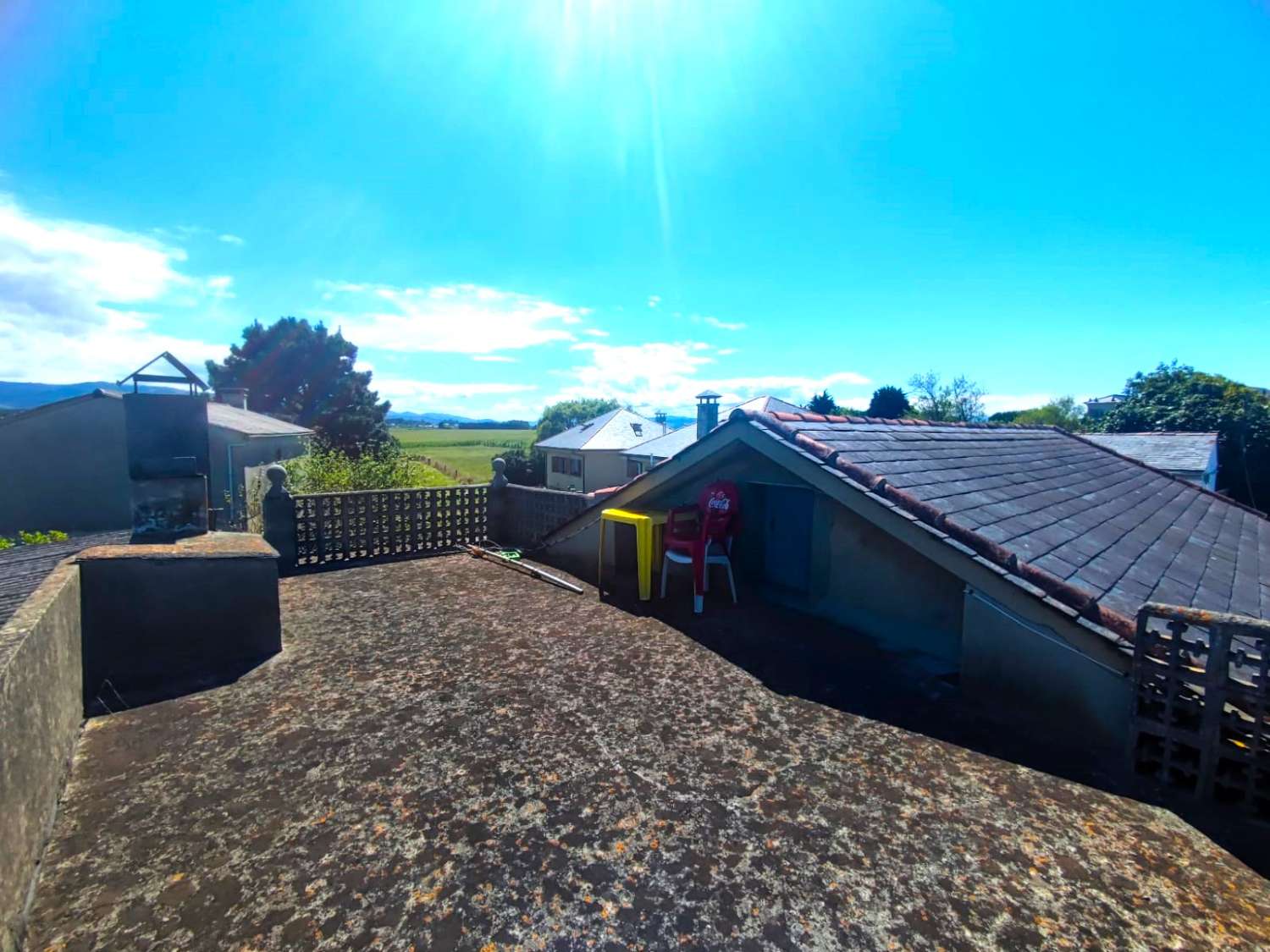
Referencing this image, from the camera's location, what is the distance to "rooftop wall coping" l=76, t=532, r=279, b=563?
457 centimetres

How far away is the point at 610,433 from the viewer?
35375 mm

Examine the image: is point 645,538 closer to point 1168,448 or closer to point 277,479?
point 277,479

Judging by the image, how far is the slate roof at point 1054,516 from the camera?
171 inches

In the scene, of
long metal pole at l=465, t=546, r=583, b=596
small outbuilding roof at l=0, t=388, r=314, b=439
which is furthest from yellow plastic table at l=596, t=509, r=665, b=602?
small outbuilding roof at l=0, t=388, r=314, b=439

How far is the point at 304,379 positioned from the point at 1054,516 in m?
48.4

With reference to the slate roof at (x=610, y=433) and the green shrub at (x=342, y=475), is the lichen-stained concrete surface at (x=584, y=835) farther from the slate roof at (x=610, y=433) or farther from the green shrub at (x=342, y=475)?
the slate roof at (x=610, y=433)

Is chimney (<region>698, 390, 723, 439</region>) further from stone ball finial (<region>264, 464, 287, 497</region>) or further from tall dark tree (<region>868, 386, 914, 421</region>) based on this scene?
tall dark tree (<region>868, 386, 914, 421</region>)

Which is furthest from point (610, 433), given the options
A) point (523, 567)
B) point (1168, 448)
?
point (523, 567)

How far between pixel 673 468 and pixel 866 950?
528 cm

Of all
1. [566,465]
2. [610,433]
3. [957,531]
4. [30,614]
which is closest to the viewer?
[30,614]

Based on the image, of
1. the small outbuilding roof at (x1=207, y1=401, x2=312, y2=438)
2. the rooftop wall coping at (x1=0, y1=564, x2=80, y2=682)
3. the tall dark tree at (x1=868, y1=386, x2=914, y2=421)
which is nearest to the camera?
the rooftop wall coping at (x1=0, y1=564, x2=80, y2=682)

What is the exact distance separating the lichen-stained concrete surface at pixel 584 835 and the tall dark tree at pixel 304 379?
40859 millimetres

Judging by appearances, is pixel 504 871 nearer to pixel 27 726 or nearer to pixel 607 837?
pixel 607 837

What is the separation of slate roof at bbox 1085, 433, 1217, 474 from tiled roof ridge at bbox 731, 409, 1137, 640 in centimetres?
1110
